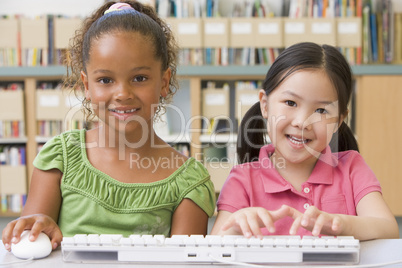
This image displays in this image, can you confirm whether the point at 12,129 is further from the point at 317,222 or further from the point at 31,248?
the point at 317,222

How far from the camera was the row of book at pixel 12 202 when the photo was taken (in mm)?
2881

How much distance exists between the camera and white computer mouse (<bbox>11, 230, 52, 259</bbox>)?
0.62 meters

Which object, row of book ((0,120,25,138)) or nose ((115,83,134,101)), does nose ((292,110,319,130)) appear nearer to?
nose ((115,83,134,101))

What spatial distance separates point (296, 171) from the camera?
40.4 inches

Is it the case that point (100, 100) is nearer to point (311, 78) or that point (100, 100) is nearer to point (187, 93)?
point (311, 78)

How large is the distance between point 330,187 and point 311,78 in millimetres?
247

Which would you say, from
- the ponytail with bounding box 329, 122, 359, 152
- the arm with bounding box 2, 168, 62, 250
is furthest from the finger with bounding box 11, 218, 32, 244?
the ponytail with bounding box 329, 122, 359, 152

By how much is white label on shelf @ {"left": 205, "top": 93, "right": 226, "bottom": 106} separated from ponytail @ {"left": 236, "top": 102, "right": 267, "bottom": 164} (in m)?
1.66

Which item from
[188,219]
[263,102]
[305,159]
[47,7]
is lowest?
[188,219]

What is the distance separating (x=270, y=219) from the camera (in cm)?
69

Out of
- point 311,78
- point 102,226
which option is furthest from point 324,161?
point 102,226

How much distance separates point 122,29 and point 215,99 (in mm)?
1920

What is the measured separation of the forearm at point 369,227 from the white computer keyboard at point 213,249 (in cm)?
15

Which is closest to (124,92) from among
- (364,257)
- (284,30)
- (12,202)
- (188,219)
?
(188,219)
